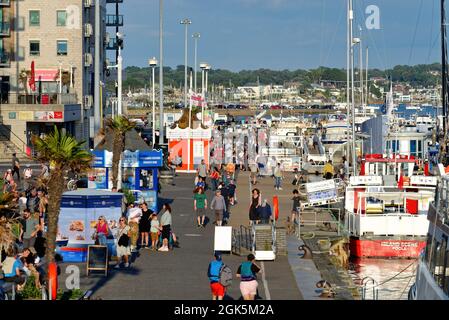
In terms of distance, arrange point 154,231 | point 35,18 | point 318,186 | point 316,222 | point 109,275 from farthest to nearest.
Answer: point 35,18 < point 318,186 < point 316,222 < point 154,231 < point 109,275

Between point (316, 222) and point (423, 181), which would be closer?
point (423, 181)

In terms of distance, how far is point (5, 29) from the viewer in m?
79.0

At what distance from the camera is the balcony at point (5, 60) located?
78.6 metres

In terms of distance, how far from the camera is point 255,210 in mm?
35844

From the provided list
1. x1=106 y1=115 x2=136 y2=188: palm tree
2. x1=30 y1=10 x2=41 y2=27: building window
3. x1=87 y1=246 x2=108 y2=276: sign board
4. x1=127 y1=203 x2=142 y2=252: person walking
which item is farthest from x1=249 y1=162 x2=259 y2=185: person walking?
x1=87 y1=246 x2=108 y2=276: sign board

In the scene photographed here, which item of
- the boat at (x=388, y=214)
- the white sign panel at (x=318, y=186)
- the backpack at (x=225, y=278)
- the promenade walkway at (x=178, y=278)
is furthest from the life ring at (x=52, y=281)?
the white sign panel at (x=318, y=186)

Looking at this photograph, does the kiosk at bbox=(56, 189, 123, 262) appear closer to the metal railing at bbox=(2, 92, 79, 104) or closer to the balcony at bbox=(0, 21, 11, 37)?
the metal railing at bbox=(2, 92, 79, 104)

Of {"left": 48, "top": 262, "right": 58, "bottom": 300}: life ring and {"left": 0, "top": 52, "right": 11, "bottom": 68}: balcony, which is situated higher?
{"left": 0, "top": 52, "right": 11, "bottom": 68}: balcony

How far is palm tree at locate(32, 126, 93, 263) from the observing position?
23375 mm

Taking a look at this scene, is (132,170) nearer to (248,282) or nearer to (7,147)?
(248,282)

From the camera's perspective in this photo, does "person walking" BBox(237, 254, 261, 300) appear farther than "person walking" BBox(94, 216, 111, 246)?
No

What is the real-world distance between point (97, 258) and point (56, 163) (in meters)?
3.37

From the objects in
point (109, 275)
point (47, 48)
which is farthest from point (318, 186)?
point (47, 48)

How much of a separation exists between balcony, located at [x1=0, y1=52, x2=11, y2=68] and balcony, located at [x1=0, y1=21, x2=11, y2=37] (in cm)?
132
